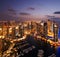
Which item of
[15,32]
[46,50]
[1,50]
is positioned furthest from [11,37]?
[46,50]

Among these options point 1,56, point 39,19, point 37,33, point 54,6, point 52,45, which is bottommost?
point 1,56

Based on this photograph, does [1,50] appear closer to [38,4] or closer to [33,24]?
[33,24]

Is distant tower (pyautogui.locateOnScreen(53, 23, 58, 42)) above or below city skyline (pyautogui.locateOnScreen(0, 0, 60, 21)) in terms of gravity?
below

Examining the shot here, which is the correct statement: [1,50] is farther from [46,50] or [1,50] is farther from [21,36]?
[46,50]

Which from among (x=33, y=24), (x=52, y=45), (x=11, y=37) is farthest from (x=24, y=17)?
(x=52, y=45)

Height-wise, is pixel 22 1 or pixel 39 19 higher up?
pixel 22 1

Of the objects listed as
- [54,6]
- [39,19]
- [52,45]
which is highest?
[54,6]

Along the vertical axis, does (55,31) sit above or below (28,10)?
below

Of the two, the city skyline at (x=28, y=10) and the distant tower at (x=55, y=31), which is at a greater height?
the city skyline at (x=28, y=10)

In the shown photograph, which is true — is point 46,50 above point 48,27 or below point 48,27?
below
